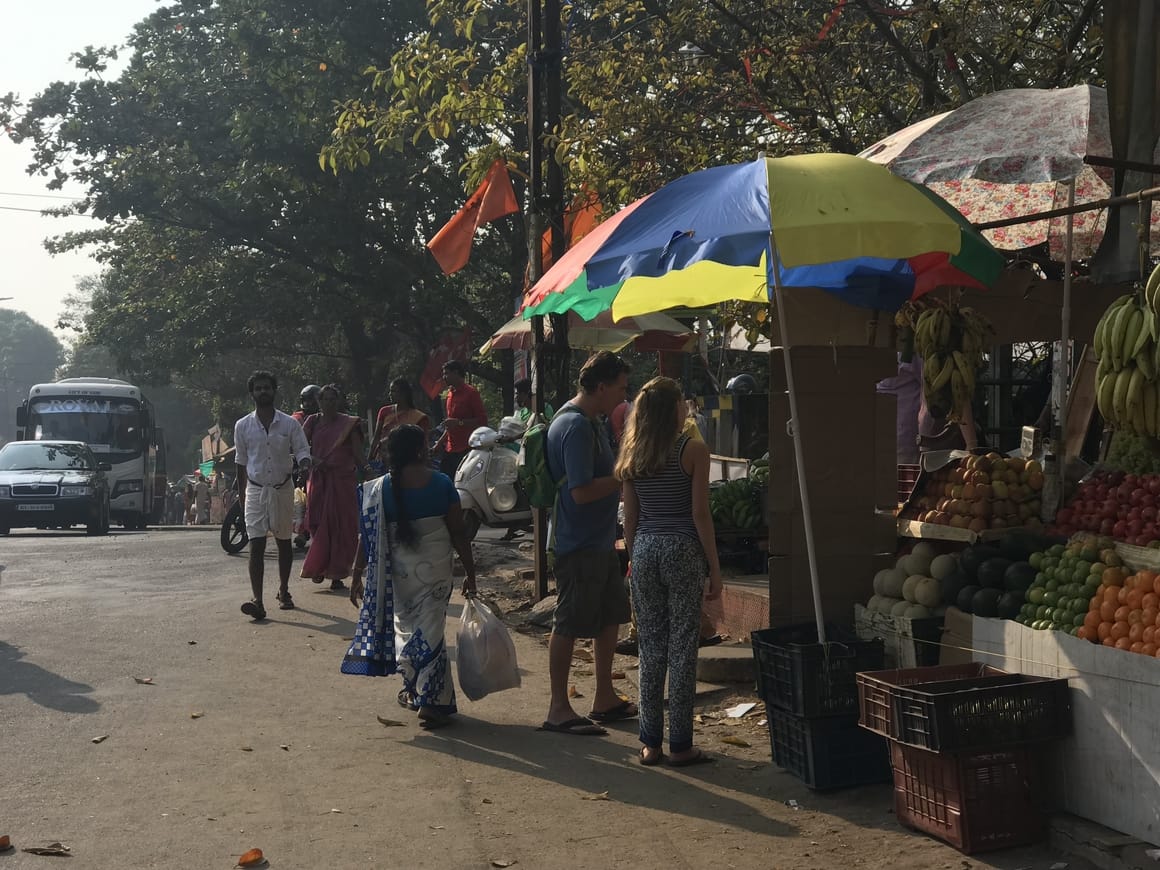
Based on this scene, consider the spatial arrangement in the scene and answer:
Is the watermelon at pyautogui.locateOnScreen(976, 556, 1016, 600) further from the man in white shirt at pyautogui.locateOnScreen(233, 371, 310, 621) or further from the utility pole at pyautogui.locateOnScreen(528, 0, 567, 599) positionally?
the man in white shirt at pyautogui.locateOnScreen(233, 371, 310, 621)

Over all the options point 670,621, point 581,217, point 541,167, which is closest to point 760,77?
point 541,167

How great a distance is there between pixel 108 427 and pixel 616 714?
2522 centimetres

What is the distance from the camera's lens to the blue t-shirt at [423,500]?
7500mm

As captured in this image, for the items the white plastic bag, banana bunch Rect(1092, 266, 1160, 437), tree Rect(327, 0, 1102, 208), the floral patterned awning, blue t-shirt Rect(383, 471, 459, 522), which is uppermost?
tree Rect(327, 0, 1102, 208)

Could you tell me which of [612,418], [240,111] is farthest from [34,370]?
[612,418]

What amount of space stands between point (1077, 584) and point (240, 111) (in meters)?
23.3

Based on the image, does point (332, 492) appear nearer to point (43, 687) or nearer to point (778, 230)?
point (43, 687)

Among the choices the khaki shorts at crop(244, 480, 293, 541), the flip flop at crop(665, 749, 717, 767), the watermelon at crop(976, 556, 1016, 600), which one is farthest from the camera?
the khaki shorts at crop(244, 480, 293, 541)

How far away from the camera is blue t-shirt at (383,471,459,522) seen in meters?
7.50

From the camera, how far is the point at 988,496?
7129 millimetres

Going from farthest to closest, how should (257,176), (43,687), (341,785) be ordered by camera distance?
(257,176) < (43,687) < (341,785)

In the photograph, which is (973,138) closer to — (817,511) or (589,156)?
(817,511)

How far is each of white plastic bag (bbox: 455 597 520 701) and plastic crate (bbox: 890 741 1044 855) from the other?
2.79 m

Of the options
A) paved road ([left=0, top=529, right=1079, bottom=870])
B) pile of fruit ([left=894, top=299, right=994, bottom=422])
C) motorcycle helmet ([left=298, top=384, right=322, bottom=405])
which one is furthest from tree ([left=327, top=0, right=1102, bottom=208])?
paved road ([left=0, top=529, right=1079, bottom=870])
